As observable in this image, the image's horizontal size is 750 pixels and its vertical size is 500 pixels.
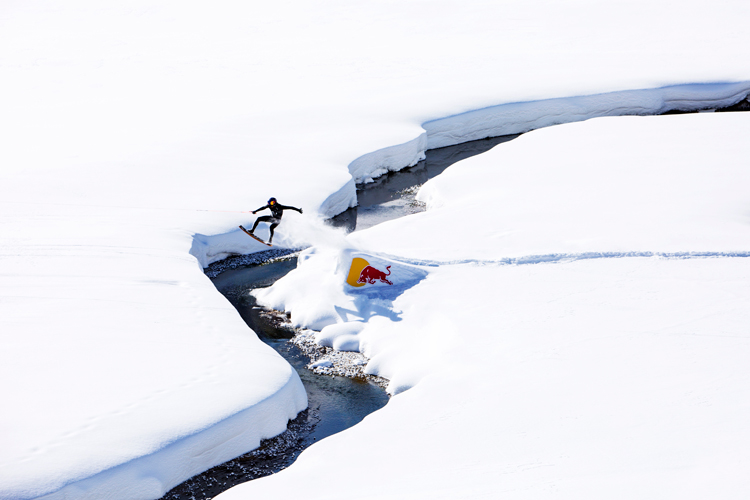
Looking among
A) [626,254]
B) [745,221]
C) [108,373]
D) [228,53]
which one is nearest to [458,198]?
[626,254]

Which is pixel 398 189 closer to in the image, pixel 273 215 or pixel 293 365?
pixel 273 215

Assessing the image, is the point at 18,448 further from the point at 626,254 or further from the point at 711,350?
the point at 626,254

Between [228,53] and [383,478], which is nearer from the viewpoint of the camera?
[383,478]

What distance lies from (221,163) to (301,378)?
839 cm

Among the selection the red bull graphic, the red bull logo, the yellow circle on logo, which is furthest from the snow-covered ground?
the yellow circle on logo

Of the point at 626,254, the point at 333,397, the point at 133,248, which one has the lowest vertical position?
the point at 333,397

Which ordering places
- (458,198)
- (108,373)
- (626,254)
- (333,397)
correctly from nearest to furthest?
(108,373)
(333,397)
(626,254)
(458,198)

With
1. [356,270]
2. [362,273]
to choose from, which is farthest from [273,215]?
[362,273]

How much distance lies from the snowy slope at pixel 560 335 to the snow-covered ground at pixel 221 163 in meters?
0.16

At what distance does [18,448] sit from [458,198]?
1052 cm

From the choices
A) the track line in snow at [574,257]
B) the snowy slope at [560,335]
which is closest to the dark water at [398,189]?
the snowy slope at [560,335]

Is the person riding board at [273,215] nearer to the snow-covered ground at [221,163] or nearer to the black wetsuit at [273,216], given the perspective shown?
the black wetsuit at [273,216]

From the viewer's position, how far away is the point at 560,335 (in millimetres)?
9086

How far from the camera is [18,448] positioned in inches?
263
